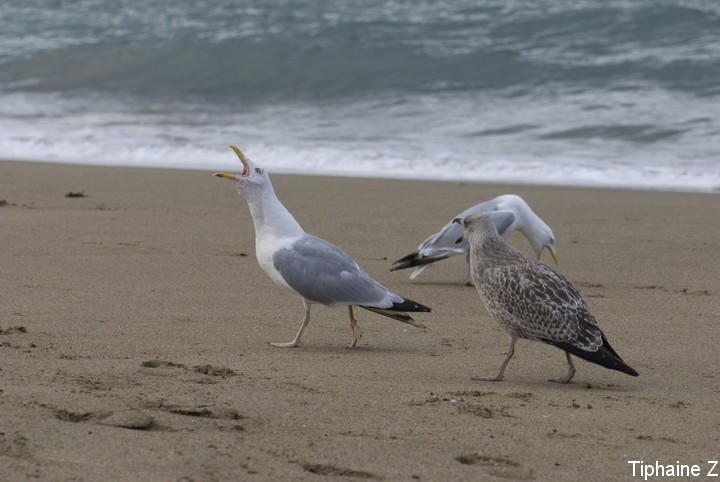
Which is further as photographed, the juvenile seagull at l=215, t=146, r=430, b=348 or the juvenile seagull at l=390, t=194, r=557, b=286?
the juvenile seagull at l=390, t=194, r=557, b=286

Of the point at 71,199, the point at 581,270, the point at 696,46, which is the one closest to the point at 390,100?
the point at 696,46

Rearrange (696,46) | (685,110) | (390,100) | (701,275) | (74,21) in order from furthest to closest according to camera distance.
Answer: (74,21)
(696,46)
(390,100)
(685,110)
(701,275)

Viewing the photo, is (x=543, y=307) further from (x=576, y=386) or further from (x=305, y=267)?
(x=305, y=267)

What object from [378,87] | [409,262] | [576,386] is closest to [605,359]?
[576,386]

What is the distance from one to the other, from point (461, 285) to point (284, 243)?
6.69 feet

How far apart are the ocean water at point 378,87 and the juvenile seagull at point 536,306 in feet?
20.9

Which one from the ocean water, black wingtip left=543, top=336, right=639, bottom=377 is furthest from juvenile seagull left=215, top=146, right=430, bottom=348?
the ocean water

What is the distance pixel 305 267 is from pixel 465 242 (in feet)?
6.62

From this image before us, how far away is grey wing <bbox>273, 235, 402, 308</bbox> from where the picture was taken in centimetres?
531

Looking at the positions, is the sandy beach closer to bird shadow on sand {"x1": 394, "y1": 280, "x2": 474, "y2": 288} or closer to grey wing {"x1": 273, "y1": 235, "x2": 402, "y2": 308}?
bird shadow on sand {"x1": 394, "y1": 280, "x2": 474, "y2": 288}

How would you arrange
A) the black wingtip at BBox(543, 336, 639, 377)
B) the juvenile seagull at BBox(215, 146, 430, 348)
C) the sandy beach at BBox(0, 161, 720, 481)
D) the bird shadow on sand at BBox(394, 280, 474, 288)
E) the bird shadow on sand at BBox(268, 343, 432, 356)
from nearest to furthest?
1. the sandy beach at BBox(0, 161, 720, 481)
2. the black wingtip at BBox(543, 336, 639, 377)
3. the bird shadow on sand at BBox(268, 343, 432, 356)
4. the juvenile seagull at BBox(215, 146, 430, 348)
5. the bird shadow on sand at BBox(394, 280, 474, 288)

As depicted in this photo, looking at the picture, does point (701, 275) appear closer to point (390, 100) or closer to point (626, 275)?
point (626, 275)

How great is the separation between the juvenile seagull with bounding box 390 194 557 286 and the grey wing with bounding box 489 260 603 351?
2.10m

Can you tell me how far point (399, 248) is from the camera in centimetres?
784
